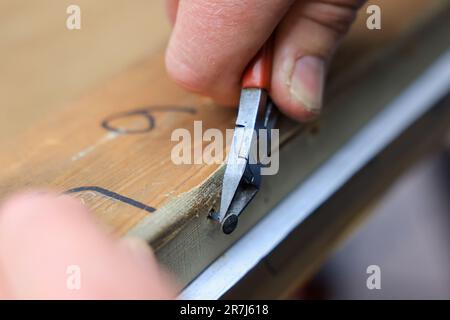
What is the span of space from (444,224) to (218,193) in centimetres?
120

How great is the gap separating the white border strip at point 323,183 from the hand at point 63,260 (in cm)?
12

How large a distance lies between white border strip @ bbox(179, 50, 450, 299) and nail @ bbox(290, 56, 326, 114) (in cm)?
9

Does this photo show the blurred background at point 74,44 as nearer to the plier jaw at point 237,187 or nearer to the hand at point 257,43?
the hand at point 257,43

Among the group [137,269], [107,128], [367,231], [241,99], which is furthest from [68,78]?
[367,231]

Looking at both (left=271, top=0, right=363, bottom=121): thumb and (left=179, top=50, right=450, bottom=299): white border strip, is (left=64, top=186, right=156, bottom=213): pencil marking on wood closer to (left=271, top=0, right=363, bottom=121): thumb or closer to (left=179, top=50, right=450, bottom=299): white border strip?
(left=179, top=50, right=450, bottom=299): white border strip

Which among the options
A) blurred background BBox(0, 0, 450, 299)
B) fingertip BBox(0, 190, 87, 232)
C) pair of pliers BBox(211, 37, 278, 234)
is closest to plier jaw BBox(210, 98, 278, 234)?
pair of pliers BBox(211, 37, 278, 234)

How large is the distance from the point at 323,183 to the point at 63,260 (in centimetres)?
34

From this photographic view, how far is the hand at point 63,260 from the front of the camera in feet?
1.11

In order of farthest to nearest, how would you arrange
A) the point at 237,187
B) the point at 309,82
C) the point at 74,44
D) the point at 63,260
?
1. the point at 74,44
2. the point at 309,82
3. the point at 237,187
4. the point at 63,260

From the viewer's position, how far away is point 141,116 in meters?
0.59

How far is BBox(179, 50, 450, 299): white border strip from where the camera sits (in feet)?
1.56

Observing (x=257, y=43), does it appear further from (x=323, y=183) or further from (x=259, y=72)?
(x=323, y=183)

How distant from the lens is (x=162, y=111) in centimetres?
60

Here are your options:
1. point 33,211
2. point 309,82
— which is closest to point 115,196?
point 33,211
